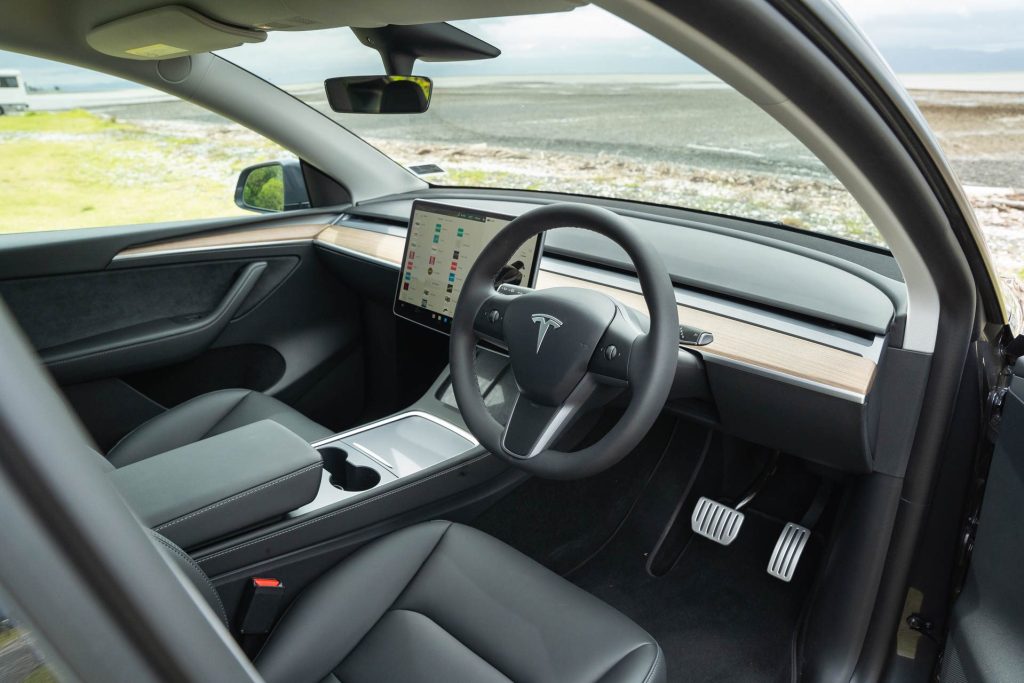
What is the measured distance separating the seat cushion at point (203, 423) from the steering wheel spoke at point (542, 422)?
2.61ft

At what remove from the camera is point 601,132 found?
4.62m

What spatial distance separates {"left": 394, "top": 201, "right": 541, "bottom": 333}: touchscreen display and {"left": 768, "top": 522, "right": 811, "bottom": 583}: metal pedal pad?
1.06m

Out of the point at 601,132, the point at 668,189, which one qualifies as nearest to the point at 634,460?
the point at 668,189

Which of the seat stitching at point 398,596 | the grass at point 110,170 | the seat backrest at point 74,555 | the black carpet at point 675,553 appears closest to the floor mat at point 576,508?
the black carpet at point 675,553

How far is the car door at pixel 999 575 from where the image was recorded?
3.97 feet

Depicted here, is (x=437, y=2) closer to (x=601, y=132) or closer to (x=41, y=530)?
(x=41, y=530)

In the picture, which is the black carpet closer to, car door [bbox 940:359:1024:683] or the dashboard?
the dashboard

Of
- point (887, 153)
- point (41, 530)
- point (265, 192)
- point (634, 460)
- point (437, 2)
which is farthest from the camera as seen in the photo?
point (265, 192)

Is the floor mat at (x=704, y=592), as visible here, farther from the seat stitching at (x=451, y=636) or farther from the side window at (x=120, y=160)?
the side window at (x=120, y=160)

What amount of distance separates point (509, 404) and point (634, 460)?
0.45 meters

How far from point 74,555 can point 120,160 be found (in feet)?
11.5

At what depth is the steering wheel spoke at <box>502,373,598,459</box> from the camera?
1447mm

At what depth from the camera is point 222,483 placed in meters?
1.50

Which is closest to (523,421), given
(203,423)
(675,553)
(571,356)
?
(571,356)
